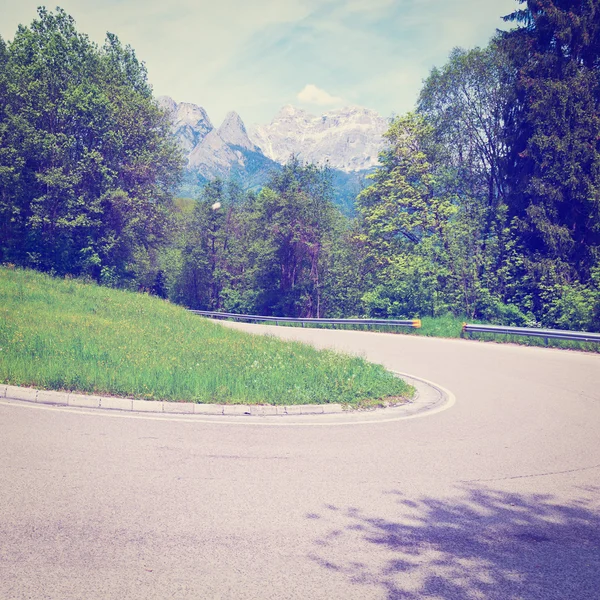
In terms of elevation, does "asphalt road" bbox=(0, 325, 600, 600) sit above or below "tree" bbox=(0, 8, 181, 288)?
below

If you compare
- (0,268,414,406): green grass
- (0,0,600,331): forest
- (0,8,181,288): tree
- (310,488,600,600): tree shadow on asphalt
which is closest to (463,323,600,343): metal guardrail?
(0,0,600,331): forest

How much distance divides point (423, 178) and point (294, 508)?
30468mm

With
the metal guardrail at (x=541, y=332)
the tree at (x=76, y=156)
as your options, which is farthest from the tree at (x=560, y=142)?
the tree at (x=76, y=156)

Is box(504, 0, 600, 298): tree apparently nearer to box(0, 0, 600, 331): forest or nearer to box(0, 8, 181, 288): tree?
box(0, 0, 600, 331): forest

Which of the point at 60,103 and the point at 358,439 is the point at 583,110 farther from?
the point at 60,103

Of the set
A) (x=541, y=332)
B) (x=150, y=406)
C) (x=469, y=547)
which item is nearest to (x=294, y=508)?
(x=469, y=547)

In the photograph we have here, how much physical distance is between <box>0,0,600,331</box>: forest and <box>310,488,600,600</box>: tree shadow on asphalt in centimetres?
1805

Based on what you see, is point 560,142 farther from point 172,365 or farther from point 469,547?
point 469,547

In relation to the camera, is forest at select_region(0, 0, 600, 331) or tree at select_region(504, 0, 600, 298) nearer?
tree at select_region(504, 0, 600, 298)

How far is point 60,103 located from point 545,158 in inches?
1099

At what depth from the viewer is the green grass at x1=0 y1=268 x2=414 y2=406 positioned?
7.84m

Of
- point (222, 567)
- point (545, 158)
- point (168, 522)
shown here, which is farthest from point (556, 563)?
point (545, 158)

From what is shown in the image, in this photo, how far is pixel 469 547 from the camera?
3668 millimetres

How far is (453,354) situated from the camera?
590 inches
